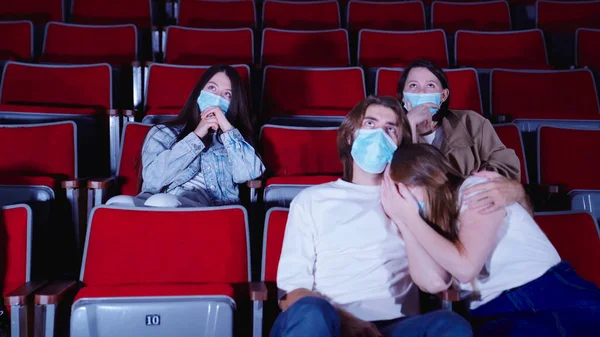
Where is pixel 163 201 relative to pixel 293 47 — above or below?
below

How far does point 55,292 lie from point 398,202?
0.37 meters

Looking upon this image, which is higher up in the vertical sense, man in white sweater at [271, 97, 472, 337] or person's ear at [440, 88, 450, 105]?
person's ear at [440, 88, 450, 105]

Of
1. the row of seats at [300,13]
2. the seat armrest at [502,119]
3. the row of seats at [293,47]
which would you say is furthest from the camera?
the row of seats at [300,13]

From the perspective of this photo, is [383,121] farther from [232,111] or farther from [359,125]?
[232,111]

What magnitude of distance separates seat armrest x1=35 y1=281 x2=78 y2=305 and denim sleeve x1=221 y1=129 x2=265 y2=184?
33cm

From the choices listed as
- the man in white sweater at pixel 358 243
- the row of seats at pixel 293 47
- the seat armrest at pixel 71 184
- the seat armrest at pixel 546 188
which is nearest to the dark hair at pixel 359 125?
the man in white sweater at pixel 358 243

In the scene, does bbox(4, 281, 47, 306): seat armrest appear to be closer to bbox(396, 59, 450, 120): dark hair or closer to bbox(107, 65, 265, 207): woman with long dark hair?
bbox(107, 65, 265, 207): woman with long dark hair

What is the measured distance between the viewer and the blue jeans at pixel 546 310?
0.59 m

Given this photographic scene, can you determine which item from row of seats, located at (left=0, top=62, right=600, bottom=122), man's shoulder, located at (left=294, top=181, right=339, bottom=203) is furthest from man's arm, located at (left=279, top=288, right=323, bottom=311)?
row of seats, located at (left=0, top=62, right=600, bottom=122)

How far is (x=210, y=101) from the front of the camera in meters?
0.97

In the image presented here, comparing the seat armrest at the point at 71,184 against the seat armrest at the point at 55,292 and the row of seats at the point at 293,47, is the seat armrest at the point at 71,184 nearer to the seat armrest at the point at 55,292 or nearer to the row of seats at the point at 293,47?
the seat armrest at the point at 55,292

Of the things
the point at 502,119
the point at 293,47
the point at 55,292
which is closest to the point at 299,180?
the point at 55,292

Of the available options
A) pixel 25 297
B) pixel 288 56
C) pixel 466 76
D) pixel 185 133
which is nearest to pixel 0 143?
pixel 185 133

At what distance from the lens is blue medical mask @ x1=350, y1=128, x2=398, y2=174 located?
27.5 inches
